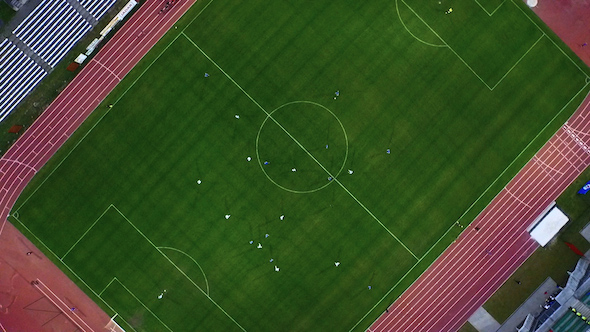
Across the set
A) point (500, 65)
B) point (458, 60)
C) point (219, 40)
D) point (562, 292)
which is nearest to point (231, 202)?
point (219, 40)

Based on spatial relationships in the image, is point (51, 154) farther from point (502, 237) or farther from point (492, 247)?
point (502, 237)

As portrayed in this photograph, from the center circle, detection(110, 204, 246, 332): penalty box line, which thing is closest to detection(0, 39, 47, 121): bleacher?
detection(110, 204, 246, 332): penalty box line

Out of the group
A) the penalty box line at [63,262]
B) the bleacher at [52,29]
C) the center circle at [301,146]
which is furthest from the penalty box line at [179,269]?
the bleacher at [52,29]

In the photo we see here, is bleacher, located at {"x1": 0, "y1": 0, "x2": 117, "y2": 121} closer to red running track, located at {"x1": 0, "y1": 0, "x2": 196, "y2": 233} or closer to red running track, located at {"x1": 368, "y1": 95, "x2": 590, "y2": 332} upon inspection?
red running track, located at {"x1": 0, "y1": 0, "x2": 196, "y2": 233}

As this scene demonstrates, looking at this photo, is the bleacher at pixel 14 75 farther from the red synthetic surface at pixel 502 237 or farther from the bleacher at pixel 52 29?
the red synthetic surface at pixel 502 237

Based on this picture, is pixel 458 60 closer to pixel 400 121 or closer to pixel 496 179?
pixel 400 121

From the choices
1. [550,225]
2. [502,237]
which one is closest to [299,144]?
[502,237]
